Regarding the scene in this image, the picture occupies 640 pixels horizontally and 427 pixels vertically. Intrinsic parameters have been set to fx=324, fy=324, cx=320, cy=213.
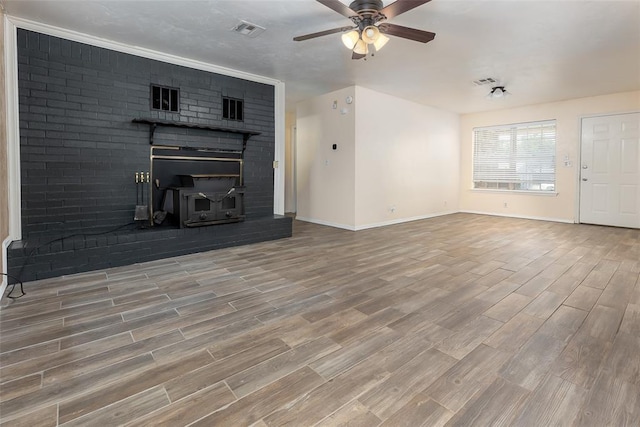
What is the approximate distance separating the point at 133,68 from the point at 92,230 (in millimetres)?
1994

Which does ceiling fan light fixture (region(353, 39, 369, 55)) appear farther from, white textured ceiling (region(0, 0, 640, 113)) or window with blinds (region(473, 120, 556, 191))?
window with blinds (region(473, 120, 556, 191))

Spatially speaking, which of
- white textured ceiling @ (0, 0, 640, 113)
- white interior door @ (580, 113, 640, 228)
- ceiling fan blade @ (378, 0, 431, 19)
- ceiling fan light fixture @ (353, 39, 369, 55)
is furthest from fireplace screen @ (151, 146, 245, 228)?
white interior door @ (580, 113, 640, 228)

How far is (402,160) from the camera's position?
6621 mm

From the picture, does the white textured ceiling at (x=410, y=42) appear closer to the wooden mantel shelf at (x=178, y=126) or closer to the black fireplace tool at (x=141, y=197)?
the wooden mantel shelf at (x=178, y=126)

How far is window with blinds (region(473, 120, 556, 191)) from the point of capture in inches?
271

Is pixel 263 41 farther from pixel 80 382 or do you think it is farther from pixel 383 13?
pixel 80 382

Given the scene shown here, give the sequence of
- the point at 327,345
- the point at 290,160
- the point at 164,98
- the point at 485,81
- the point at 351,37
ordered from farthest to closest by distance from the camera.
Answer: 1. the point at 290,160
2. the point at 485,81
3. the point at 164,98
4. the point at 351,37
5. the point at 327,345

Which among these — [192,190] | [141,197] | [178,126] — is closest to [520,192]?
[192,190]

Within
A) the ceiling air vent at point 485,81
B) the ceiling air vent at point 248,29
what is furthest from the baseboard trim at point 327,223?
the ceiling air vent at point 248,29

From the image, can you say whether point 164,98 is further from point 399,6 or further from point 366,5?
point 399,6

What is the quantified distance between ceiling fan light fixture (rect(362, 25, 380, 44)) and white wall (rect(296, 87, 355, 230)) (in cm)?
289

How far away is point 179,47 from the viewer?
153 inches

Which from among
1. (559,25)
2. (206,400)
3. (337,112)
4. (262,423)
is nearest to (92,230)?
(206,400)

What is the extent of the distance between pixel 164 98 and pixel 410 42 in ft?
10.2
